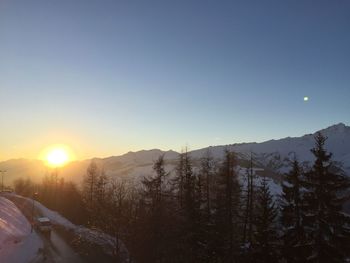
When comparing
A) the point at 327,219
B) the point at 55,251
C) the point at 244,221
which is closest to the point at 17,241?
the point at 55,251

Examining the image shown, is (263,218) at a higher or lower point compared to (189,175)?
lower

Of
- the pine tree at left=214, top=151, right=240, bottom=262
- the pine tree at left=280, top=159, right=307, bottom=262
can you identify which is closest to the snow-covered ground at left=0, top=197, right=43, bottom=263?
the pine tree at left=214, top=151, right=240, bottom=262

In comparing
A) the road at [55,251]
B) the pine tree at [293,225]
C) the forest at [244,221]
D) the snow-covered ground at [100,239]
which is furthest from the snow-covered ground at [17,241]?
the pine tree at [293,225]

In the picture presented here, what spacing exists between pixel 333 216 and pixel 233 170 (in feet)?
65.7

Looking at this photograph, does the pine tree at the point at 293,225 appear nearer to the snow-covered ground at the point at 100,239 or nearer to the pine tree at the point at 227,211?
the pine tree at the point at 227,211

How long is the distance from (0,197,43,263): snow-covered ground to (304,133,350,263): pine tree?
86.0 ft

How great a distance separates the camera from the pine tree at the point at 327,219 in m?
24.9

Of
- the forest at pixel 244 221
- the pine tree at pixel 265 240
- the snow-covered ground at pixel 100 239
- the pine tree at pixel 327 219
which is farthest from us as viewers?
the snow-covered ground at pixel 100 239

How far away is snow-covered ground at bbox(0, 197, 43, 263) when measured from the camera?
35.9 meters

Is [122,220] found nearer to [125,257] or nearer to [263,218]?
[125,257]

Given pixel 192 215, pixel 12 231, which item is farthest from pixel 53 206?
pixel 192 215

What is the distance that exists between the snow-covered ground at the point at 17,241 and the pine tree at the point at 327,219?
26.2 metres

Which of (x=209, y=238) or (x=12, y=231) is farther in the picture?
(x=12, y=231)

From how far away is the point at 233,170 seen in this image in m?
44.7
